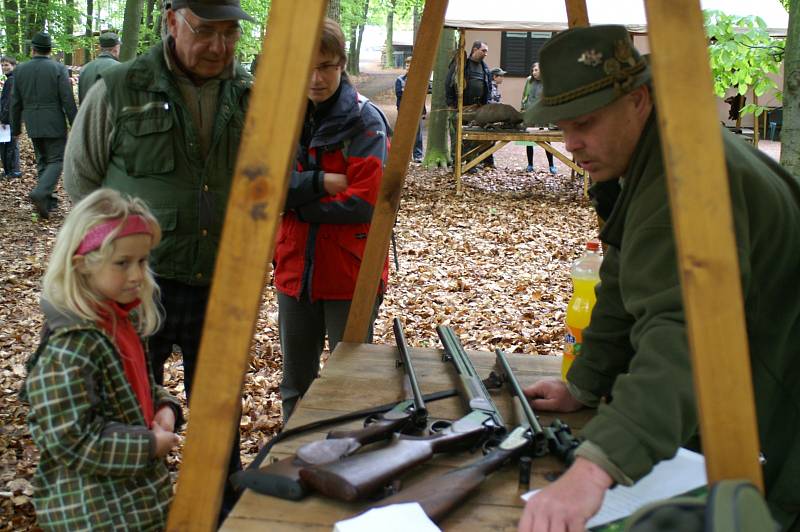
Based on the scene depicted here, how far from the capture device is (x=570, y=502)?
5.08ft

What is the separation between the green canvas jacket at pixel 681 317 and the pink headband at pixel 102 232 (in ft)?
4.40

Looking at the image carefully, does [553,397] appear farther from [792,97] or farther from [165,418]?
[792,97]

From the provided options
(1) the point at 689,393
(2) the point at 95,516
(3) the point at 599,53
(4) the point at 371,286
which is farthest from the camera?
(4) the point at 371,286

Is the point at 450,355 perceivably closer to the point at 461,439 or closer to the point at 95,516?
the point at 461,439

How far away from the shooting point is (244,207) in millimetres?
1492

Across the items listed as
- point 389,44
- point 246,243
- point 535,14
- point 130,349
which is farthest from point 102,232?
Answer: point 389,44

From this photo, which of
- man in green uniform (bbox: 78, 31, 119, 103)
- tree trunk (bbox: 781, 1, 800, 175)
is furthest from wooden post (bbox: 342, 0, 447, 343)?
man in green uniform (bbox: 78, 31, 119, 103)

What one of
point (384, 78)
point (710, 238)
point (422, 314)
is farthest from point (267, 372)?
point (384, 78)

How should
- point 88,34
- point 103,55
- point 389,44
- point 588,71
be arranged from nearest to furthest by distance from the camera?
point 588,71 < point 103,55 < point 88,34 < point 389,44

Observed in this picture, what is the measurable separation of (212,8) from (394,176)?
96 cm

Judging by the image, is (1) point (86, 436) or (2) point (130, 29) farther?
(2) point (130, 29)

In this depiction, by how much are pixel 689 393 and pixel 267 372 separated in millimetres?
4358

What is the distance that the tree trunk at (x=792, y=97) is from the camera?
15.0 feet

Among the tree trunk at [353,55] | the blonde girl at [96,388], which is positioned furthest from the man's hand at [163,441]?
the tree trunk at [353,55]
